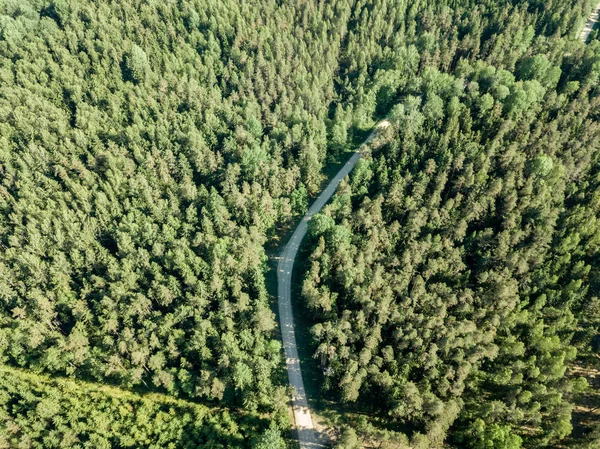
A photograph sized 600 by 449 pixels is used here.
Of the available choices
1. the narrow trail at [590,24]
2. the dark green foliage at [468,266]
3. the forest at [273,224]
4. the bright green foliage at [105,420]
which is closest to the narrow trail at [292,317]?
the forest at [273,224]

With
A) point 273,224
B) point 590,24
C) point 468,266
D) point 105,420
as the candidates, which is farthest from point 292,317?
point 590,24

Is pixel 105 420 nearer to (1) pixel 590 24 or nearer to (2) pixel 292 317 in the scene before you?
(2) pixel 292 317

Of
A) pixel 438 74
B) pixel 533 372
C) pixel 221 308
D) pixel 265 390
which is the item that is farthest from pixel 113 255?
pixel 438 74

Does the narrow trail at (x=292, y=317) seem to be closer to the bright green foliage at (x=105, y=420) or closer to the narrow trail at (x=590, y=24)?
the bright green foliage at (x=105, y=420)

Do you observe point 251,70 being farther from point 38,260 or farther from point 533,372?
point 533,372

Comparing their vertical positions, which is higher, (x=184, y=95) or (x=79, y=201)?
(x=184, y=95)
